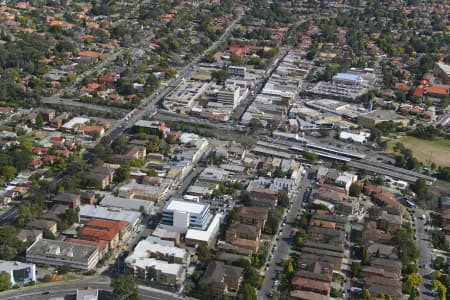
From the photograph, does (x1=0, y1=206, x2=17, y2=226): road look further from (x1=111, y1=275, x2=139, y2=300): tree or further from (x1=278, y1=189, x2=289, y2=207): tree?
(x1=278, y1=189, x2=289, y2=207): tree

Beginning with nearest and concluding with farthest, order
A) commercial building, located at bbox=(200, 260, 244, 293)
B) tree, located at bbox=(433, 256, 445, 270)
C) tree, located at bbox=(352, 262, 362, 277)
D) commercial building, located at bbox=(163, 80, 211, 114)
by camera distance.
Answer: commercial building, located at bbox=(200, 260, 244, 293) → tree, located at bbox=(352, 262, 362, 277) → tree, located at bbox=(433, 256, 445, 270) → commercial building, located at bbox=(163, 80, 211, 114)

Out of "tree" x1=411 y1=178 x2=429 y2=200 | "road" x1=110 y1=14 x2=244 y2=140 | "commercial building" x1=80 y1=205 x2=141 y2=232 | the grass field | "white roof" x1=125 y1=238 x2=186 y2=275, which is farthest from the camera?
"road" x1=110 y1=14 x2=244 y2=140

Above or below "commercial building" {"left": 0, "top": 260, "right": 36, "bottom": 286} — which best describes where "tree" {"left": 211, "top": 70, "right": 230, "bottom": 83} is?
above

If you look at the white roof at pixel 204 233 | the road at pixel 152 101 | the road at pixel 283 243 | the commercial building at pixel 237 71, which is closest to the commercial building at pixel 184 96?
the road at pixel 152 101

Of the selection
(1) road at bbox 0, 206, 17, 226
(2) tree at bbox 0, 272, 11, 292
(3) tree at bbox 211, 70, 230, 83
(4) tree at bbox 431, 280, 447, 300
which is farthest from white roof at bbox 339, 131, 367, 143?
(2) tree at bbox 0, 272, 11, 292

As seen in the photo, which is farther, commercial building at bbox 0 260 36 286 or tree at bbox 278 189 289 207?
tree at bbox 278 189 289 207

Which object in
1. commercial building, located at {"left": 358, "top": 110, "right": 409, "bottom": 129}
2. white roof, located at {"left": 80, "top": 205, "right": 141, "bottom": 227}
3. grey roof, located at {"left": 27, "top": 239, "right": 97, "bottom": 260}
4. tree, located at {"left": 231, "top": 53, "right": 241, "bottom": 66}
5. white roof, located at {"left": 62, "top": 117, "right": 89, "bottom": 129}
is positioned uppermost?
tree, located at {"left": 231, "top": 53, "right": 241, "bottom": 66}
